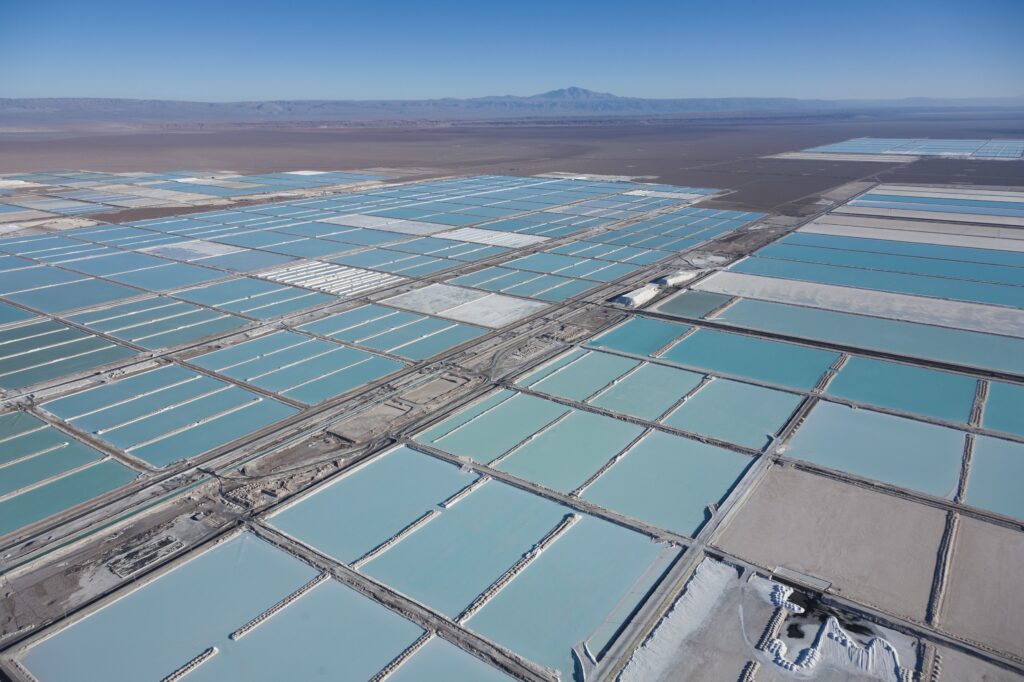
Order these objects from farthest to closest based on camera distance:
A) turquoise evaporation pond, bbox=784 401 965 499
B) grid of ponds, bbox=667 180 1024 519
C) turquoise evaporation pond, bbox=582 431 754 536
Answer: grid of ponds, bbox=667 180 1024 519
turquoise evaporation pond, bbox=784 401 965 499
turquoise evaporation pond, bbox=582 431 754 536

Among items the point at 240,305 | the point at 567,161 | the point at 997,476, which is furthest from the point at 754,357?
the point at 567,161

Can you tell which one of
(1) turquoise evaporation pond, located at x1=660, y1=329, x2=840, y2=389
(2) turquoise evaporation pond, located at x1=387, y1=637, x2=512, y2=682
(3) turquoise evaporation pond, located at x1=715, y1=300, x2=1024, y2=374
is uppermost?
(3) turquoise evaporation pond, located at x1=715, y1=300, x2=1024, y2=374

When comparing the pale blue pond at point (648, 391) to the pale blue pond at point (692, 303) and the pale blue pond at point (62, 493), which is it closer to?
the pale blue pond at point (692, 303)

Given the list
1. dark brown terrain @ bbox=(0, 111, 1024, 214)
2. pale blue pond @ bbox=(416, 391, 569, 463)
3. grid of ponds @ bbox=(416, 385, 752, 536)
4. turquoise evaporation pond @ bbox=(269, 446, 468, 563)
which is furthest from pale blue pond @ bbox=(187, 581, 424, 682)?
dark brown terrain @ bbox=(0, 111, 1024, 214)

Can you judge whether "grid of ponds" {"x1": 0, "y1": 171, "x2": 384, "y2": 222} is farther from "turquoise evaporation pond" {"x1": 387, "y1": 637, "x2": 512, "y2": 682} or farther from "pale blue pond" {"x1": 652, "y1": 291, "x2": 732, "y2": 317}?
"turquoise evaporation pond" {"x1": 387, "y1": 637, "x2": 512, "y2": 682}

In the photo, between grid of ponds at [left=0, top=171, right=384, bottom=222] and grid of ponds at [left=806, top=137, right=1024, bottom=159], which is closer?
grid of ponds at [left=0, top=171, right=384, bottom=222]
